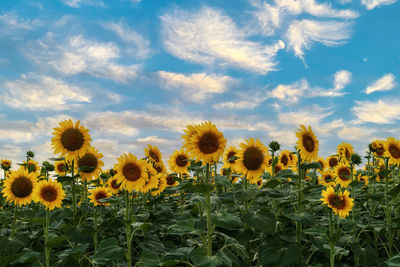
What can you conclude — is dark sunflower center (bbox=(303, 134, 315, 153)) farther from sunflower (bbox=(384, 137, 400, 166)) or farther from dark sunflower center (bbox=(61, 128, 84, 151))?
dark sunflower center (bbox=(61, 128, 84, 151))

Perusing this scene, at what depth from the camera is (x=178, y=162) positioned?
769cm

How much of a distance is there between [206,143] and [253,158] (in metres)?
1.03

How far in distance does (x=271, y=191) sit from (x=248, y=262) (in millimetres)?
1199

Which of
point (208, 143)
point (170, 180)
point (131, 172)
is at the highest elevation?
point (208, 143)

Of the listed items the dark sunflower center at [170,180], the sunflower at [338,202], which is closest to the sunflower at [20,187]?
the dark sunflower center at [170,180]

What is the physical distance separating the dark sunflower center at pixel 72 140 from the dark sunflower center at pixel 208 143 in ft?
8.86

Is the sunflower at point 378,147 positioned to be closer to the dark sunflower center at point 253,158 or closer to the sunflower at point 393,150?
the sunflower at point 393,150

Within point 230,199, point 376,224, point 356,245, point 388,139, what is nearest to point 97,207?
point 230,199

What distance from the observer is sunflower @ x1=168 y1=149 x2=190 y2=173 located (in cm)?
764

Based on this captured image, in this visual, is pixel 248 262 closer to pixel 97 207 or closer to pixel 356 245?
pixel 356 245

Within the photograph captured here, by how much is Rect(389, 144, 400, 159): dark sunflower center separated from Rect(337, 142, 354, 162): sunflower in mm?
2048

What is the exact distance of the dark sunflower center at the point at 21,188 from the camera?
Answer: 245 inches

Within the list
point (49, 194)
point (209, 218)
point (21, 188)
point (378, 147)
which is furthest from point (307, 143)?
point (21, 188)

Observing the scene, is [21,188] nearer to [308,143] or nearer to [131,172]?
[131,172]
